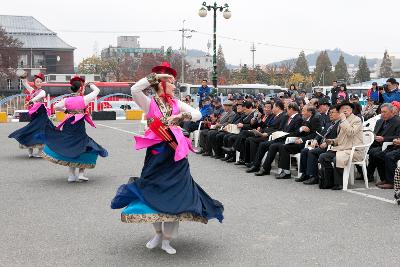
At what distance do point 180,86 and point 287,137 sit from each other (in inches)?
1481

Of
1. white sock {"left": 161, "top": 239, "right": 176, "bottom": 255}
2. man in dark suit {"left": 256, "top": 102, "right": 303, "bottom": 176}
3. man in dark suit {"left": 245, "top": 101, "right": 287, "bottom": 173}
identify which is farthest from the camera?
man in dark suit {"left": 245, "top": 101, "right": 287, "bottom": 173}

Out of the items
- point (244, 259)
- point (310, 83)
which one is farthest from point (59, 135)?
point (310, 83)

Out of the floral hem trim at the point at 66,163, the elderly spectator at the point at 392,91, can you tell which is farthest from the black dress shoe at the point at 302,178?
the elderly spectator at the point at 392,91

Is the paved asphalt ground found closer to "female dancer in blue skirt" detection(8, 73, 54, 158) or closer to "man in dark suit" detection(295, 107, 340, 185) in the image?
"man in dark suit" detection(295, 107, 340, 185)

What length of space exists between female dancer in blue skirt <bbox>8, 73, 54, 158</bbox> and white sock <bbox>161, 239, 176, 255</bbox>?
24.5ft

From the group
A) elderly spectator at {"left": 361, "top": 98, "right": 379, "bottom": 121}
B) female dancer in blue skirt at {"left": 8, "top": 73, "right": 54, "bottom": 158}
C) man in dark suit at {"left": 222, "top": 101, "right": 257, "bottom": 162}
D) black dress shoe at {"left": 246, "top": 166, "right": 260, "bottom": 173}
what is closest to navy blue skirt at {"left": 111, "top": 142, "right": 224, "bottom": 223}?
black dress shoe at {"left": 246, "top": 166, "right": 260, "bottom": 173}

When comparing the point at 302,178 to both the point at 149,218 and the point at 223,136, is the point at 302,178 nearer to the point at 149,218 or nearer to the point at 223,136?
the point at 223,136

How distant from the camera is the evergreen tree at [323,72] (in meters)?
107

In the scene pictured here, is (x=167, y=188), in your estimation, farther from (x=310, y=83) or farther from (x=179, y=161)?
(x=310, y=83)

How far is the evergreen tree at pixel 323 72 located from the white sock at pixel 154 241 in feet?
340

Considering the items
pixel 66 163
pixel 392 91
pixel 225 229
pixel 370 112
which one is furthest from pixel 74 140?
pixel 392 91

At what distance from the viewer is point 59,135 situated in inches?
371

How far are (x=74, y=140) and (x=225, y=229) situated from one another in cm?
417

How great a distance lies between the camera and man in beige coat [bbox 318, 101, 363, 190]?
27.9 feet
